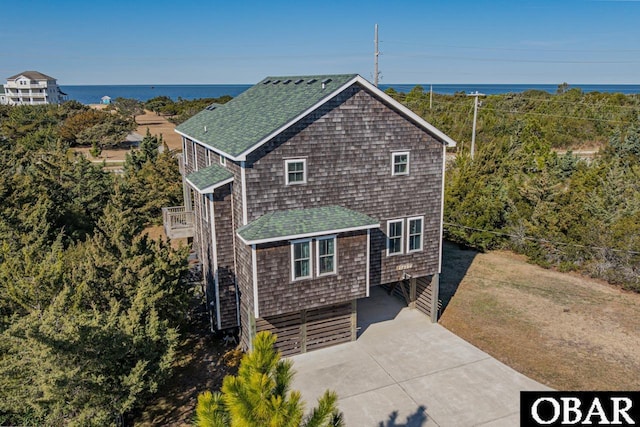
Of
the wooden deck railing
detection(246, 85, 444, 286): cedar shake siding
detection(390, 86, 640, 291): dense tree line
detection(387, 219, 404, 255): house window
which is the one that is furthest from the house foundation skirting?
detection(390, 86, 640, 291): dense tree line

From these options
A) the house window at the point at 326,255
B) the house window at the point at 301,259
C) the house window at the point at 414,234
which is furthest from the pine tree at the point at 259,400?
the house window at the point at 414,234

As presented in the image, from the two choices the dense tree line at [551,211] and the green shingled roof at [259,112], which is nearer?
the green shingled roof at [259,112]

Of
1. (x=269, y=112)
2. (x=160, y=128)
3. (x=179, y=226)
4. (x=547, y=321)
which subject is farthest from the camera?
(x=160, y=128)

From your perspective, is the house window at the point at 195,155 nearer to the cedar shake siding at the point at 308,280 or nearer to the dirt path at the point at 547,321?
the cedar shake siding at the point at 308,280

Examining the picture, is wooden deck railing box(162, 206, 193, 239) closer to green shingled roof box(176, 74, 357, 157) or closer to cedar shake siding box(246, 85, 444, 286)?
green shingled roof box(176, 74, 357, 157)

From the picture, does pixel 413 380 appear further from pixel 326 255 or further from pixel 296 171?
pixel 296 171

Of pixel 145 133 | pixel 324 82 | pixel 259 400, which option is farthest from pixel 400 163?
pixel 145 133

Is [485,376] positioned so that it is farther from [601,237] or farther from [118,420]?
[601,237]
